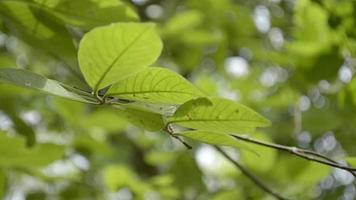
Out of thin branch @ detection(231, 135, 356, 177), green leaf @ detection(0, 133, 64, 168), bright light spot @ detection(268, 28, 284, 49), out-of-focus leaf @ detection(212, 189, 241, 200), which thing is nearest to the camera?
thin branch @ detection(231, 135, 356, 177)

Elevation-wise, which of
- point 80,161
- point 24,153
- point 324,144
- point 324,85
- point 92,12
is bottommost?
point 324,144

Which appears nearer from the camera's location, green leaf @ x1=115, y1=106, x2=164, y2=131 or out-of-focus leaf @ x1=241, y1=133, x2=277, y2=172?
green leaf @ x1=115, y1=106, x2=164, y2=131

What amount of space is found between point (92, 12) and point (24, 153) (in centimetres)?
32

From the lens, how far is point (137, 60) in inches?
21.9

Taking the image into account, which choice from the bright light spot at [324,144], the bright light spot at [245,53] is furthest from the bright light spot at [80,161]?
the bright light spot at [324,144]

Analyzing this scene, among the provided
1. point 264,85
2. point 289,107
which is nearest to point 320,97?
point 289,107

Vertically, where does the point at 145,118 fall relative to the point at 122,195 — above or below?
above

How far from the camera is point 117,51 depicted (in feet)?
1.80

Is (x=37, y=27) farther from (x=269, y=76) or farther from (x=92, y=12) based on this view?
(x=269, y=76)

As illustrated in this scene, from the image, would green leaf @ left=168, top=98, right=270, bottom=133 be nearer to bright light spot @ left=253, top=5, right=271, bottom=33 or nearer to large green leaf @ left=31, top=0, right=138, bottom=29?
large green leaf @ left=31, top=0, right=138, bottom=29

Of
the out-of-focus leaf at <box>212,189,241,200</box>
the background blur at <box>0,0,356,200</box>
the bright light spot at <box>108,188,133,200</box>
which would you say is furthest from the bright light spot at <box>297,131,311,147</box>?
the bright light spot at <box>108,188,133,200</box>

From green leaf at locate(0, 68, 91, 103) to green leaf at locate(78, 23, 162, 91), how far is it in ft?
0.09

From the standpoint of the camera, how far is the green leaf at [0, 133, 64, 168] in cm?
91

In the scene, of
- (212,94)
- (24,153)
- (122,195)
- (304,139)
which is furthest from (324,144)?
(24,153)
